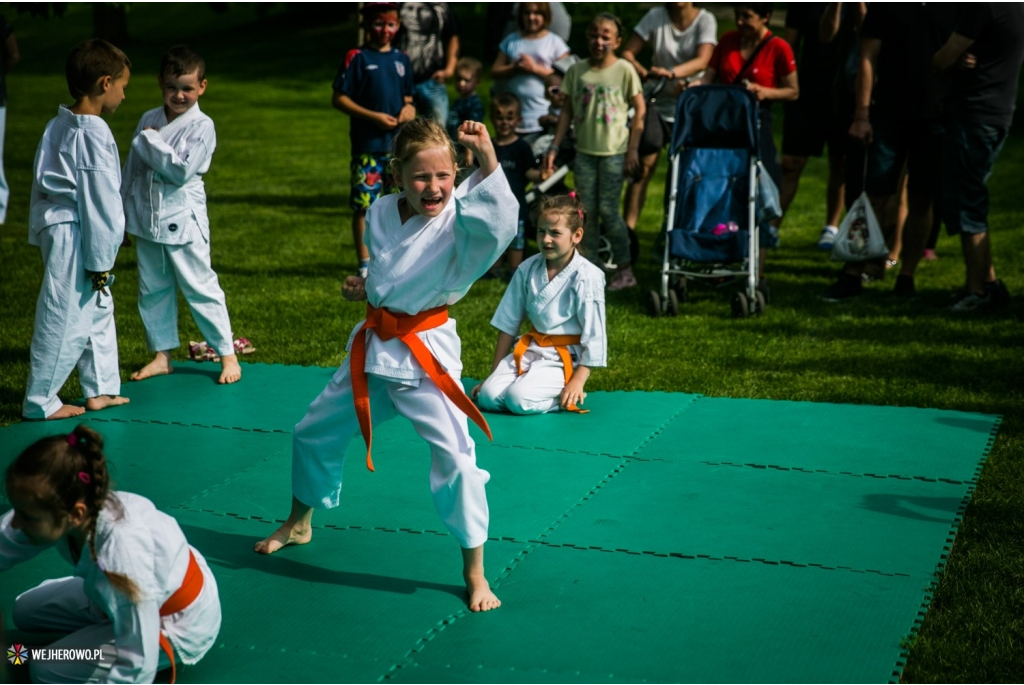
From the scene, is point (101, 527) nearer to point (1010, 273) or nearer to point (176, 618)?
point (176, 618)

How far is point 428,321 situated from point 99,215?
246 centimetres

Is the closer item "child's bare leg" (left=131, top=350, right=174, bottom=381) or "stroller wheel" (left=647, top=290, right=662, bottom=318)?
"child's bare leg" (left=131, top=350, right=174, bottom=381)

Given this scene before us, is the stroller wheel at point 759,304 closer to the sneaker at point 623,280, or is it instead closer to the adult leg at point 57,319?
the sneaker at point 623,280

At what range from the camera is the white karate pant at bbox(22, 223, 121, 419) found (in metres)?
5.54

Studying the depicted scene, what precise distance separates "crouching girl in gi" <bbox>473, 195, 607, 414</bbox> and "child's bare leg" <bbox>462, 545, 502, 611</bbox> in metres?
2.15

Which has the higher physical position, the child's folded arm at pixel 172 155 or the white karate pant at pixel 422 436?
the child's folded arm at pixel 172 155

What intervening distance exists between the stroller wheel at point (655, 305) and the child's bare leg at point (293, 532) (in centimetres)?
414

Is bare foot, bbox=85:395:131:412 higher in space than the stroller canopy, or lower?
lower

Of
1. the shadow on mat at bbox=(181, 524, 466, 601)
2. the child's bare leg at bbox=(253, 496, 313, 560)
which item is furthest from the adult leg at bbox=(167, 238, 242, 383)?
the child's bare leg at bbox=(253, 496, 313, 560)

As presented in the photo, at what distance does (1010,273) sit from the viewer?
29.0 feet

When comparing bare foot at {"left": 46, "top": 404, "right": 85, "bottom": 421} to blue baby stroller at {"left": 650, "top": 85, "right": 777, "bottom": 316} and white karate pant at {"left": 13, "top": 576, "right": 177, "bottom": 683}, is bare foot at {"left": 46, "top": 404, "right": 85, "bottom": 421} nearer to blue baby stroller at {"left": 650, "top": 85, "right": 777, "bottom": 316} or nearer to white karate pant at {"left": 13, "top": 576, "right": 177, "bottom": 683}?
white karate pant at {"left": 13, "top": 576, "right": 177, "bottom": 683}

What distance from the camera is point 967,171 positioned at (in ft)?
24.7

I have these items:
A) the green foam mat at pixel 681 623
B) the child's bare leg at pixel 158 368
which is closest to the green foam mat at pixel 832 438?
the green foam mat at pixel 681 623

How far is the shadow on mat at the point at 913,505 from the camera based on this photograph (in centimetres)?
448
